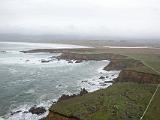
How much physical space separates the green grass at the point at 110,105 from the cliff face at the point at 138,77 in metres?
10.3

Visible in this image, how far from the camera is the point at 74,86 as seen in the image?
6272 centimetres

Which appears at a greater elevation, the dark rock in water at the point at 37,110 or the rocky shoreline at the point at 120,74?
the rocky shoreline at the point at 120,74

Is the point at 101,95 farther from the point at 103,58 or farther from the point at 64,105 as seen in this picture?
the point at 103,58

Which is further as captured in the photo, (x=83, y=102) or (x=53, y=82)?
(x=53, y=82)

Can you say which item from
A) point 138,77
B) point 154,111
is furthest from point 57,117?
point 138,77

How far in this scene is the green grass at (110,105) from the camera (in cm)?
3578

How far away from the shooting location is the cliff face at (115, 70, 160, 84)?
5800 centimetres

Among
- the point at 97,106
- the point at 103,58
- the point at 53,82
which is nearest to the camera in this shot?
the point at 97,106

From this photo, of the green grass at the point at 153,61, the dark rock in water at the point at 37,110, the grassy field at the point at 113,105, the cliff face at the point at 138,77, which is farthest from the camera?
the green grass at the point at 153,61

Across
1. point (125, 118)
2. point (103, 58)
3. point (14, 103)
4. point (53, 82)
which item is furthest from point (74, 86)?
point (103, 58)

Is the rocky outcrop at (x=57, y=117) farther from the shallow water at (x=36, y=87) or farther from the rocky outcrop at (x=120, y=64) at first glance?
the rocky outcrop at (x=120, y=64)

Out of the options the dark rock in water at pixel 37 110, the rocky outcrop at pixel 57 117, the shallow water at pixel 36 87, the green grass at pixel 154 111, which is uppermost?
the green grass at pixel 154 111

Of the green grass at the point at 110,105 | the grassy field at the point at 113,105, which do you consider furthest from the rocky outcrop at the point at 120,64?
the grassy field at the point at 113,105

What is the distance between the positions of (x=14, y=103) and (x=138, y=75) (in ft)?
90.1
